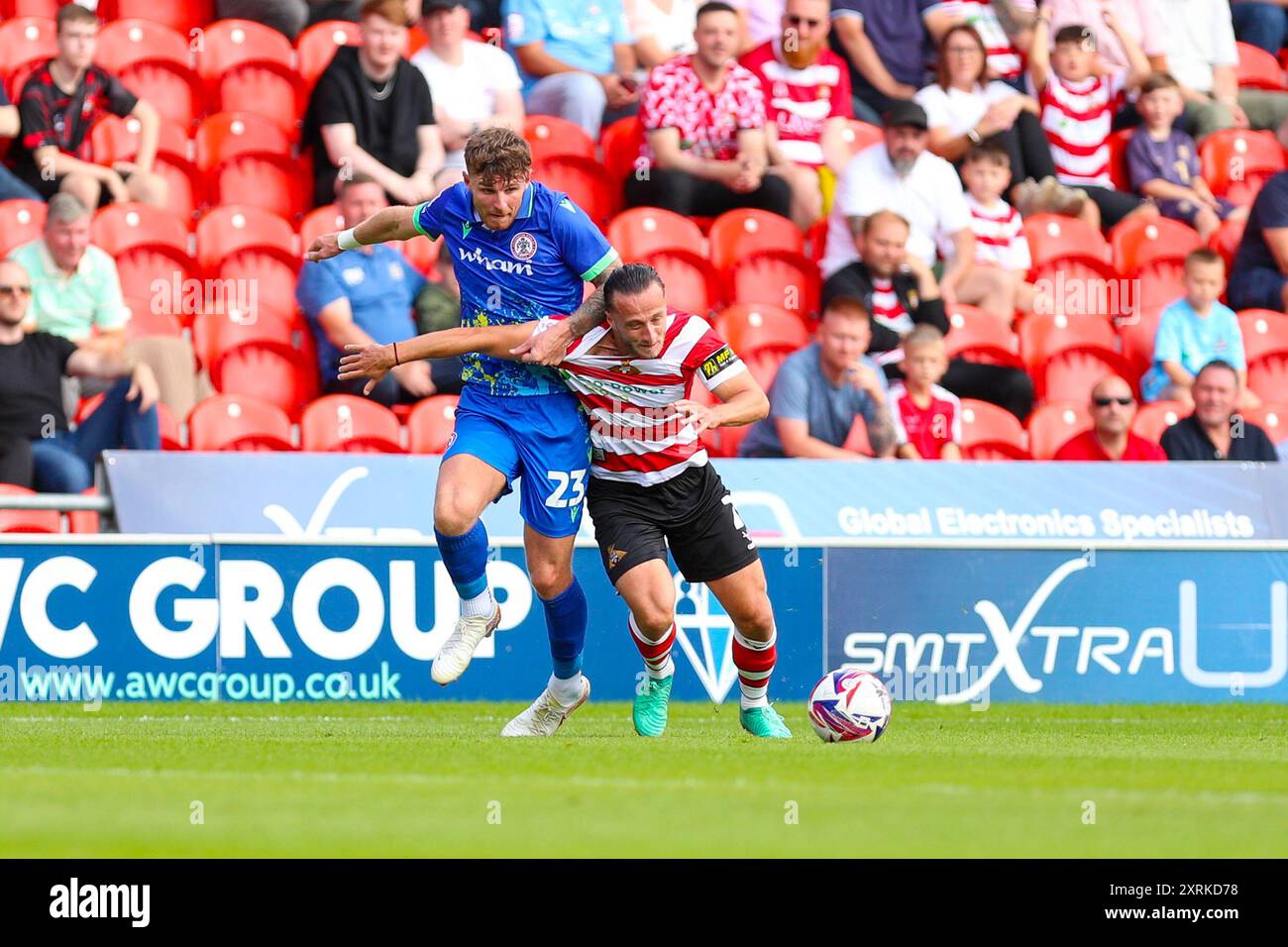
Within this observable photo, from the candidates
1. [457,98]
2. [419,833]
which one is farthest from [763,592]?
[457,98]

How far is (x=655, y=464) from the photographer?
889cm

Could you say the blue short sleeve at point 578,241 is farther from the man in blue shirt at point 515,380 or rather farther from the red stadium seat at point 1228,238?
the red stadium seat at point 1228,238

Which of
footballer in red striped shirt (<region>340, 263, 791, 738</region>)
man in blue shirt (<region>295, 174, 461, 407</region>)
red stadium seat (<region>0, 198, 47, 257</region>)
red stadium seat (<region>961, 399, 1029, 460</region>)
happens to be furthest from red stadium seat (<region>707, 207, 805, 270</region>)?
footballer in red striped shirt (<region>340, 263, 791, 738</region>)

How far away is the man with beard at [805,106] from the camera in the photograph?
16344mm

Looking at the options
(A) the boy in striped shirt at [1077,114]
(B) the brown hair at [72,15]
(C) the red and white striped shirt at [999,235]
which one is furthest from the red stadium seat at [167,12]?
(A) the boy in striped shirt at [1077,114]

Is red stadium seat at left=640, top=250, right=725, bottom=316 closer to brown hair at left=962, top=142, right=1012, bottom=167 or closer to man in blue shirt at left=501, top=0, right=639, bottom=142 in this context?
man in blue shirt at left=501, top=0, right=639, bottom=142

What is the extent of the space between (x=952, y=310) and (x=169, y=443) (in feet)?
19.8

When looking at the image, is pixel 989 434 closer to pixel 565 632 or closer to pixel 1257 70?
pixel 1257 70

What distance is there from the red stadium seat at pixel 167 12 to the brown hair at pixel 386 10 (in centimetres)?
185

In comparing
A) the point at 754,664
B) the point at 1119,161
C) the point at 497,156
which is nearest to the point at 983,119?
the point at 1119,161

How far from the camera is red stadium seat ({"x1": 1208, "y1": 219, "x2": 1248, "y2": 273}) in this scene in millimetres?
17859

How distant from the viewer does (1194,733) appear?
9992mm

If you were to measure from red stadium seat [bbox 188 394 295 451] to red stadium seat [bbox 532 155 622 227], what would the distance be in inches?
121
